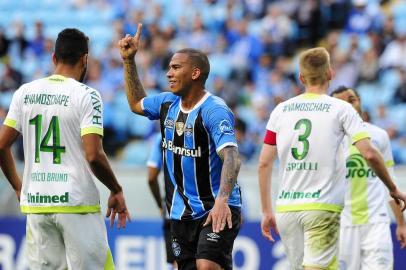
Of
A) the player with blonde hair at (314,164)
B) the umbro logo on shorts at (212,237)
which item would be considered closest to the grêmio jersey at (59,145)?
the umbro logo on shorts at (212,237)

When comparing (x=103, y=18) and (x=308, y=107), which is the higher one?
(x=103, y=18)

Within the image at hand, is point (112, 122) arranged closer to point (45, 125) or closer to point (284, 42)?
point (284, 42)

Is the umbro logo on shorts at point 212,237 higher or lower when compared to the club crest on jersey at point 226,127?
lower

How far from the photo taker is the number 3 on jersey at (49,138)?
763 cm

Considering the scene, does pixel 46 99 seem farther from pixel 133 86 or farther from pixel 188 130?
pixel 188 130

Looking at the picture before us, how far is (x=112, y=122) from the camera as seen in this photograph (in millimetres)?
18094

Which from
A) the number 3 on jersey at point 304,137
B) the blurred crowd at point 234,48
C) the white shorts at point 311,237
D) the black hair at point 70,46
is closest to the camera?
the black hair at point 70,46

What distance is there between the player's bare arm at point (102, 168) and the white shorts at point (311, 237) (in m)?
1.56

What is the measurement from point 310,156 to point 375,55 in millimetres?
9719

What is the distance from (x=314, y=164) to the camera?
839 cm

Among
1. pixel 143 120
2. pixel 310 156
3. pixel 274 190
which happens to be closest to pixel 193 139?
pixel 310 156

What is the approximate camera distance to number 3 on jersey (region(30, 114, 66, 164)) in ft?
25.0

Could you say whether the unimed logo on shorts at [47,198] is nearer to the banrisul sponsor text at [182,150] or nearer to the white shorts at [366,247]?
the banrisul sponsor text at [182,150]

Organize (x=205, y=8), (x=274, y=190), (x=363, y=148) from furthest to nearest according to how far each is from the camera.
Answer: (x=205, y=8), (x=274, y=190), (x=363, y=148)
